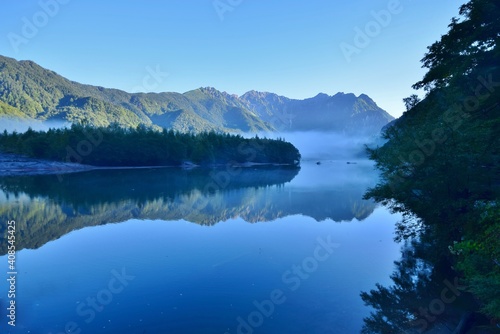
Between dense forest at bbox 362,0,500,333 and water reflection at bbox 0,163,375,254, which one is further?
water reflection at bbox 0,163,375,254

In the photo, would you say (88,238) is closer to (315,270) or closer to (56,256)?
(56,256)

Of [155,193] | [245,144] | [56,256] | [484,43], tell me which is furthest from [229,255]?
[245,144]

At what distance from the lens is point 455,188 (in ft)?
57.7
